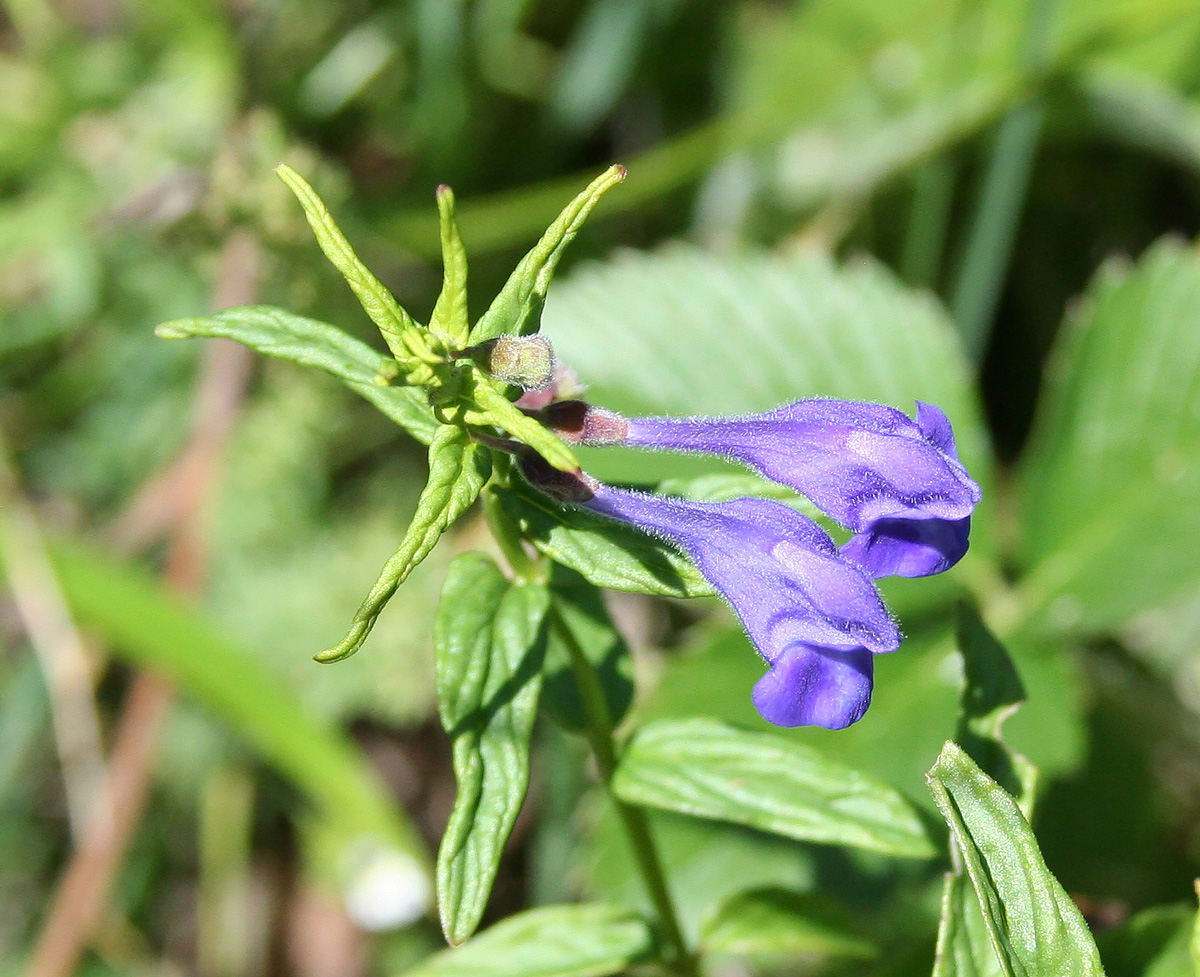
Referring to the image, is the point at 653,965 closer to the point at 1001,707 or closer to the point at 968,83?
the point at 1001,707

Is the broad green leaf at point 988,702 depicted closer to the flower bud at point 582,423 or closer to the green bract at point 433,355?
the flower bud at point 582,423

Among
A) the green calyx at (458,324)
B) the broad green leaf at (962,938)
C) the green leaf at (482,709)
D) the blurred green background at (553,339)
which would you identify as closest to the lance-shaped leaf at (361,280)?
the green calyx at (458,324)

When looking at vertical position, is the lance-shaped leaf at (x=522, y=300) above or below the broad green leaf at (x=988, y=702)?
above

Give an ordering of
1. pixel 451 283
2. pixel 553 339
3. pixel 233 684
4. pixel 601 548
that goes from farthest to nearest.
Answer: pixel 553 339, pixel 233 684, pixel 601 548, pixel 451 283

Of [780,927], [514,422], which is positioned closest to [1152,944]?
[780,927]

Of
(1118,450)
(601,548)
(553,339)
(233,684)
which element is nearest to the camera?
(601,548)

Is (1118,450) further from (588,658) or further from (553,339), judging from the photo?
(588,658)
